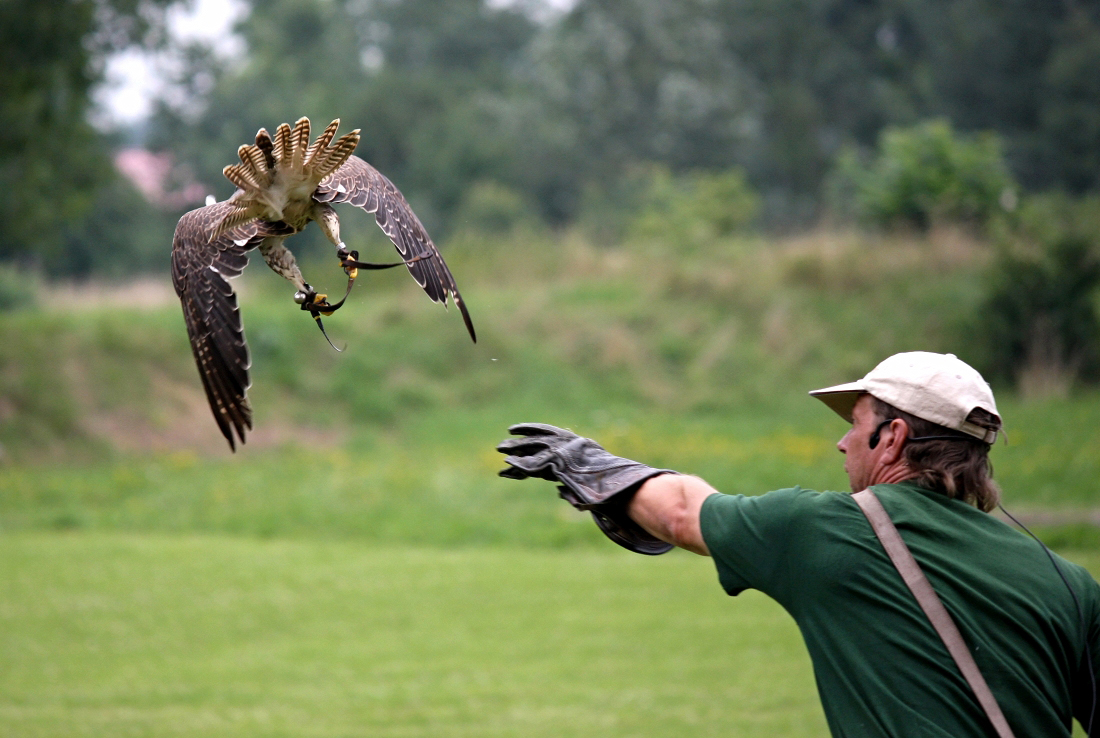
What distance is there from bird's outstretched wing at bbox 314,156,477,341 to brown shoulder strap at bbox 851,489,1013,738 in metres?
1.94

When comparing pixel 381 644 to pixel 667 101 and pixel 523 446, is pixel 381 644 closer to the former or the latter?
pixel 523 446

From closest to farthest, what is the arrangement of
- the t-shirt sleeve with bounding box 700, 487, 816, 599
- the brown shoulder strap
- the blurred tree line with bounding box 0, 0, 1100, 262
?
the brown shoulder strap, the t-shirt sleeve with bounding box 700, 487, 816, 599, the blurred tree line with bounding box 0, 0, 1100, 262

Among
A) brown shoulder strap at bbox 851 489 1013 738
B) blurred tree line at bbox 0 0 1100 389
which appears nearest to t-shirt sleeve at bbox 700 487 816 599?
brown shoulder strap at bbox 851 489 1013 738

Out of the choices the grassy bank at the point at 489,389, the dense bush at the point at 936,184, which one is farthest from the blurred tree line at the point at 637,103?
the grassy bank at the point at 489,389

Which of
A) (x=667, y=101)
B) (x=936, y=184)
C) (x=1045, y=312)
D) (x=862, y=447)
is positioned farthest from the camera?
(x=667, y=101)

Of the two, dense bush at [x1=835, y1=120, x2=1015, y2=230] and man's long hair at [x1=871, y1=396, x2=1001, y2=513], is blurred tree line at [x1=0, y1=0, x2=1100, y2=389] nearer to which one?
dense bush at [x1=835, y1=120, x2=1015, y2=230]

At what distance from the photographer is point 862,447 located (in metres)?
2.76

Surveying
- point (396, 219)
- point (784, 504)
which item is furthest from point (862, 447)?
point (396, 219)

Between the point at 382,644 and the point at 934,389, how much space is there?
6682 mm

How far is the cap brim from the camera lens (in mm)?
2777

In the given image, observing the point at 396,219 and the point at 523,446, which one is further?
the point at 396,219

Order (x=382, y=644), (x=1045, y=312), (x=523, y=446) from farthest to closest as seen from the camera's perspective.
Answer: (x=1045, y=312) → (x=382, y=644) → (x=523, y=446)

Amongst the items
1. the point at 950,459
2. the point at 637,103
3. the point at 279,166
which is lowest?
the point at 950,459

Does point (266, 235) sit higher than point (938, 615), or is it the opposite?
point (266, 235)
